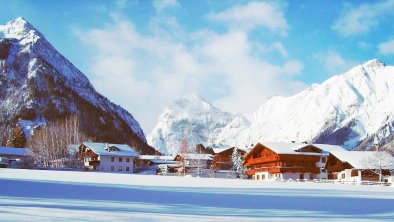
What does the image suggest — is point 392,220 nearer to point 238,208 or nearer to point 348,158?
point 238,208

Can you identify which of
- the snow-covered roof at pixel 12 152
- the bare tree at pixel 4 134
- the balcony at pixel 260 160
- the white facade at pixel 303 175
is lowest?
the white facade at pixel 303 175

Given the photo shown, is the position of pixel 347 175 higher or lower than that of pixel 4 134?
lower

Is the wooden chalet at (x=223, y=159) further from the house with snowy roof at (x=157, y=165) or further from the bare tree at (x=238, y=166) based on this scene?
the bare tree at (x=238, y=166)

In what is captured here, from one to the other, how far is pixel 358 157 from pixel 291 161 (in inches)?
506

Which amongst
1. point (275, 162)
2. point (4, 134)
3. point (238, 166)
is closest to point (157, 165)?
point (238, 166)

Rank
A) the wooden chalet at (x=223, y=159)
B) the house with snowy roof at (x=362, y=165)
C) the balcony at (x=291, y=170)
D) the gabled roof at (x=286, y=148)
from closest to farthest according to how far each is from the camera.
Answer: the house with snowy roof at (x=362, y=165), the balcony at (x=291, y=170), the gabled roof at (x=286, y=148), the wooden chalet at (x=223, y=159)

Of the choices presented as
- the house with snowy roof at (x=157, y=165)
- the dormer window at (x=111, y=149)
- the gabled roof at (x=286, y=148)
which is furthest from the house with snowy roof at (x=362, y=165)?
the dormer window at (x=111, y=149)

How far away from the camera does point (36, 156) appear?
91.8 m

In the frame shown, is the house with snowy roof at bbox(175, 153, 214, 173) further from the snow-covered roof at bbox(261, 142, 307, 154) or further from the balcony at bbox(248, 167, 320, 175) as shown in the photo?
the balcony at bbox(248, 167, 320, 175)

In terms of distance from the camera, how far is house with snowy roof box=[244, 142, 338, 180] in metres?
86.4

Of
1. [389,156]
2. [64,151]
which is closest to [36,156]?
[64,151]

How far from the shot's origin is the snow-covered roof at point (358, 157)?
77.3m

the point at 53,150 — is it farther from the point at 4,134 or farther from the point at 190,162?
the point at 4,134

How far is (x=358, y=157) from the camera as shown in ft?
266
